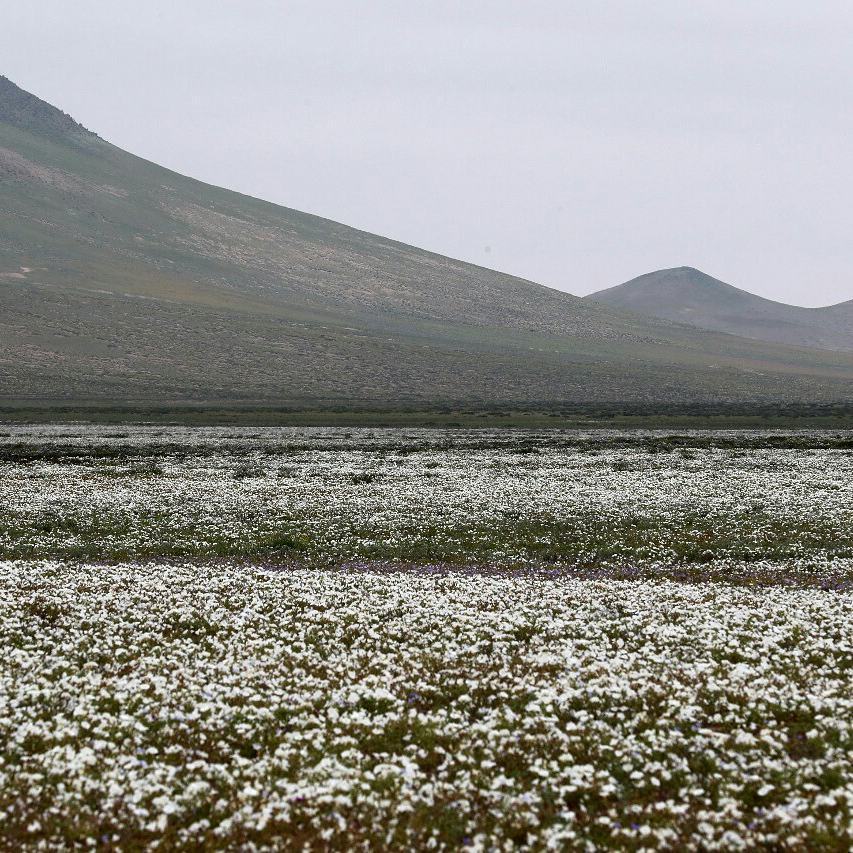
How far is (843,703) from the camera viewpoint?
13.9 m

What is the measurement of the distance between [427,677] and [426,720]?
2141 millimetres

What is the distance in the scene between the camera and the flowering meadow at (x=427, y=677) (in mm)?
10656

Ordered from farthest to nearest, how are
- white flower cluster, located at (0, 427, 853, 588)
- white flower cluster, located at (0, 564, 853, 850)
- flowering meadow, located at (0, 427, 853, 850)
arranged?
white flower cluster, located at (0, 427, 853, 588) < flowering meadow, located at (0, 427, 853, 850) < white flower cluster, located at (0, 564, 853, 850)

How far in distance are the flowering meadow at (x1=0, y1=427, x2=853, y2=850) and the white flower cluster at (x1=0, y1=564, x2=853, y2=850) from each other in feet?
0.16

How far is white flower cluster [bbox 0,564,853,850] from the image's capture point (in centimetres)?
1047

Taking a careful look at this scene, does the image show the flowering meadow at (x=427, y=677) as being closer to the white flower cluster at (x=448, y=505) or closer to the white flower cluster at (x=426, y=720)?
the white flower cluster at (x=426, y=720)

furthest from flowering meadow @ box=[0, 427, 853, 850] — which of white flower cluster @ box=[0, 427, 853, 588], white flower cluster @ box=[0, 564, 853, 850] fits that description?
Answer: white flower cluster @ box=[0, 427, 853, 588]

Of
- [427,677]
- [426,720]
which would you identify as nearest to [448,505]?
[427,677]

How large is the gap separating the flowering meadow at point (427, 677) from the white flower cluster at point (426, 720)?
0.05 meters

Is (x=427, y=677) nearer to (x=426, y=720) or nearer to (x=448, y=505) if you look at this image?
(x=426, y=720)

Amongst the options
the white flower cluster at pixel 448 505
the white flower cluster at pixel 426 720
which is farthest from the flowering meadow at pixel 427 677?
the white flower cluster at pixel 448 505

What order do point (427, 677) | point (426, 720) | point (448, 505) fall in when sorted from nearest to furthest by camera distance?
1. point (426, 720)
2. point (427, 677)
3. point (448, 505)

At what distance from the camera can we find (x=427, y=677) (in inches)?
620

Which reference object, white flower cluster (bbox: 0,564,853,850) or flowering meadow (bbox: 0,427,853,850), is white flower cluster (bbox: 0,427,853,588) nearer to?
flowering meadow (bbox: 0,427,853,850)
